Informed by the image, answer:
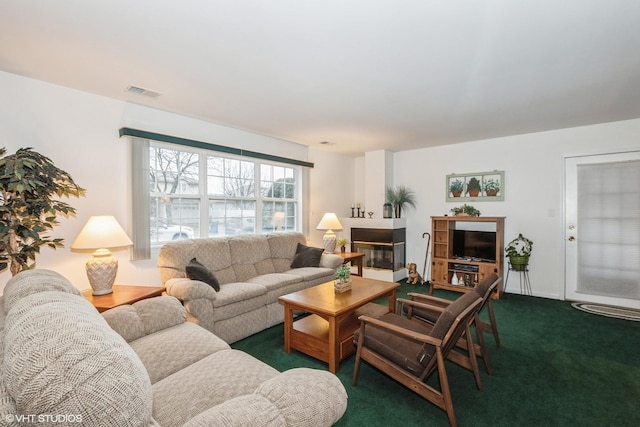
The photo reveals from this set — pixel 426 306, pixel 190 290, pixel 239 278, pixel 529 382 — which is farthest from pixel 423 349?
pixel 239 278

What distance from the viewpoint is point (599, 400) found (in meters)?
2.12

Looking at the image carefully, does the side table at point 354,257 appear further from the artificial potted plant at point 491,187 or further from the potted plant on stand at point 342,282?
the artificial potted plant at point 491,187

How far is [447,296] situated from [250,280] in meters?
3.02

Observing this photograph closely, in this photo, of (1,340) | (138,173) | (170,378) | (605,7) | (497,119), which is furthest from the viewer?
(497,119)

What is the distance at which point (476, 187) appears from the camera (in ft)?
16.8

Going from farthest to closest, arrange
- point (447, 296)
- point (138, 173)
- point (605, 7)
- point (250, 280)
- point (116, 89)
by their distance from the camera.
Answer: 1. point (447, 296)
2. point (250, 280)
3. point (138, 173)
4. point (116, 89)
5. point (605, 7)

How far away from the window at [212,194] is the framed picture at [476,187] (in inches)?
109

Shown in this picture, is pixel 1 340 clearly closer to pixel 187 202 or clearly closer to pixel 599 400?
pixel 187 202

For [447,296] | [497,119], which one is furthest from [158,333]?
[497,119]

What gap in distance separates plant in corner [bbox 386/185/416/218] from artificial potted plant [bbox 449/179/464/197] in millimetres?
689

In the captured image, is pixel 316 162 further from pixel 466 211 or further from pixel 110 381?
pixel 110 381

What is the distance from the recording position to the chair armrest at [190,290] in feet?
8.95

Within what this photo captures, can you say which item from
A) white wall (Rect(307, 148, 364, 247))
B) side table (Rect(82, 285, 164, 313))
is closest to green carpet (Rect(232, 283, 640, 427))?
side table (Rect(82, 285, 164, 313))

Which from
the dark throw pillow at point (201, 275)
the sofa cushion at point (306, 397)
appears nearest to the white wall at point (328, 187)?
the dark throw pillow at point (201, 275)
